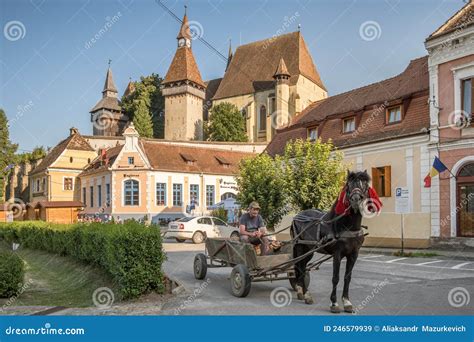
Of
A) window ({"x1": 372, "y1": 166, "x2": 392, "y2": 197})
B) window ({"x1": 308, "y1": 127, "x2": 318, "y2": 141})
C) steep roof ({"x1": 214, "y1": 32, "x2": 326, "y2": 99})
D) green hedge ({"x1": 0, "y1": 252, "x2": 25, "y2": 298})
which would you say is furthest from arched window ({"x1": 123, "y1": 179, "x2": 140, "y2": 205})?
steep roof ({"x1": 214, "y1": 32, "x2": 326, "y2": 99})

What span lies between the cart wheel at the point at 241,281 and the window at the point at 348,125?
771 inches

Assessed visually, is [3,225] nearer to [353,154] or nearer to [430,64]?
[353,154]

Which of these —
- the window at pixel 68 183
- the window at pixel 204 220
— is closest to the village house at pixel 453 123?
the window at pixel 204 220

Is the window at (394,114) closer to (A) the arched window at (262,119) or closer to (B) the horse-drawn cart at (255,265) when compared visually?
(B) the horse-drawn cart at (255,265)

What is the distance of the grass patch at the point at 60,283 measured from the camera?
30.0 ft

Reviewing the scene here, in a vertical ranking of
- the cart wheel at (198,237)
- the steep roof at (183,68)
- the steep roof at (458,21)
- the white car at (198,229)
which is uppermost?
the steep roof at (183,68)

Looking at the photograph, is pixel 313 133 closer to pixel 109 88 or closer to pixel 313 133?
pixel 313 133

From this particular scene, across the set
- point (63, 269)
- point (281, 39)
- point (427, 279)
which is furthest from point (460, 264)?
point (281, 39)

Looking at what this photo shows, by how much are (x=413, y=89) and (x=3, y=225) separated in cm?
2285

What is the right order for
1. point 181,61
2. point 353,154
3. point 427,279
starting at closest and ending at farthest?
point 427,279
point 353,154
point 181,61

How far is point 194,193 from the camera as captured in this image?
4431 cm

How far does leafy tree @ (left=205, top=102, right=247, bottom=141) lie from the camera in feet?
216

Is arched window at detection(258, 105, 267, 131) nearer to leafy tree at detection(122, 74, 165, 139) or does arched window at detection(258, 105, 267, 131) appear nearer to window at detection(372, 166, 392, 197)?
leafy tree at detection(122, 74, 165, 139)

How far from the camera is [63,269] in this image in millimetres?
13914
